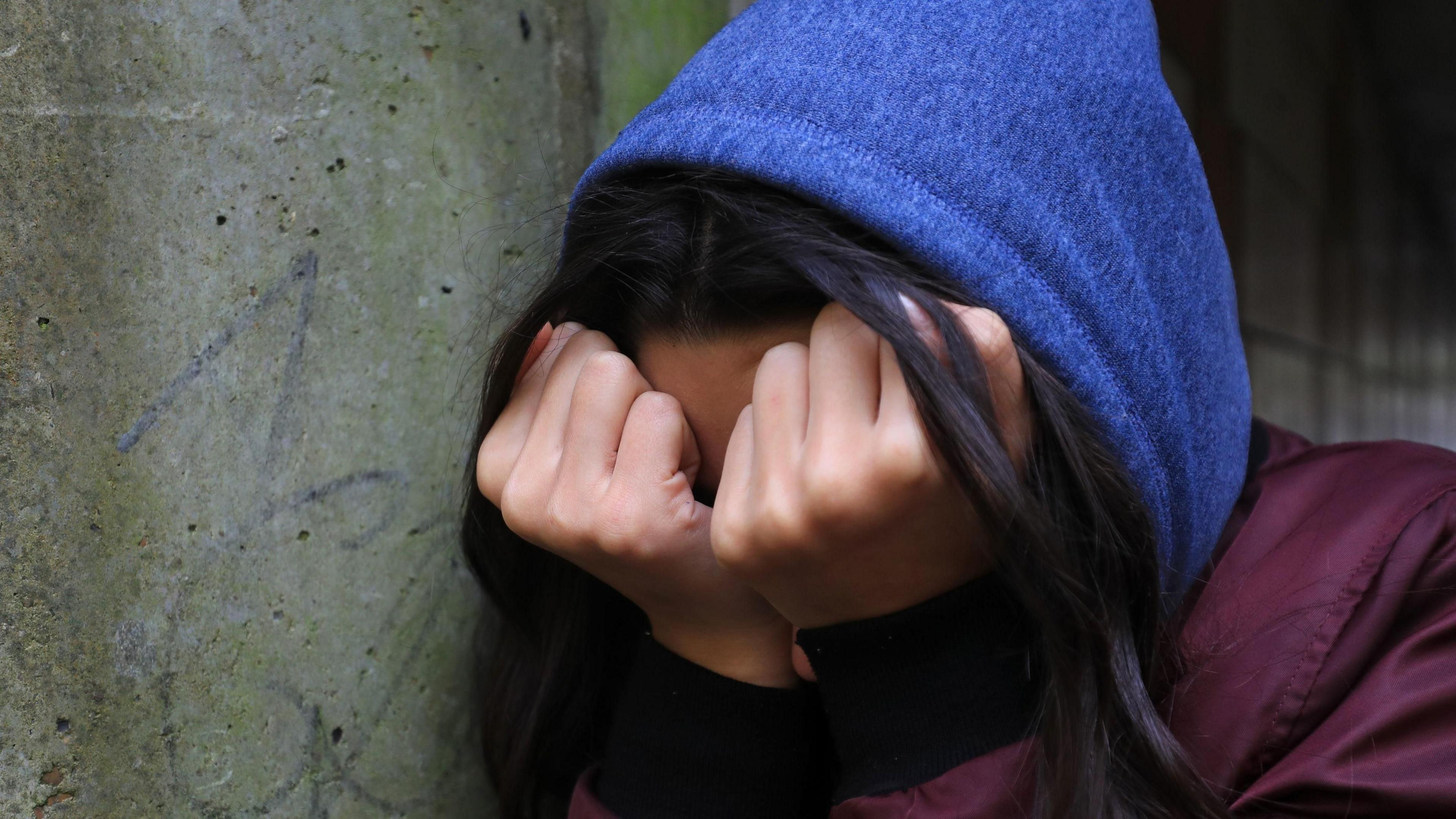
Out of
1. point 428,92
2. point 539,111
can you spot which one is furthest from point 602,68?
point 428,92

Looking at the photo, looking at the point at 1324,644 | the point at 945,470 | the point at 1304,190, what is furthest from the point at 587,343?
the point at 1304,190

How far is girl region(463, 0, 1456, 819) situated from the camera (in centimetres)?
77

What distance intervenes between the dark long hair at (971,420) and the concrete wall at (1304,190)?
2231 millimetres

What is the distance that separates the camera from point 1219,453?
1.01 m

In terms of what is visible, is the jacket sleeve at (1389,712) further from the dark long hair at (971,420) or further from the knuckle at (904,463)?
the knuckle at (904,463)

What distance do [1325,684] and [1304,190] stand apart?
15.1ft

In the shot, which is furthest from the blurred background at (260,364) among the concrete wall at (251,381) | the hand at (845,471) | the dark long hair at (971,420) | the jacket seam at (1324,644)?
the jacket seam at (1324,644)

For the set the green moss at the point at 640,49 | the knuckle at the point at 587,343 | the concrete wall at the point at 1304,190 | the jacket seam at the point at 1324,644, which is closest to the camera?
the jacket seam at the point at 1324,644

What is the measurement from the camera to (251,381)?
2.92ft

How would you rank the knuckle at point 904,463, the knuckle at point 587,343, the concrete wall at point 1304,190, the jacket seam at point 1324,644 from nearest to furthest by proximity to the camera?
the knuckle at point 904,463
the jacket seam at point 1324,644
the knuckle at point 587,343
the concrete wall at point 1304,190

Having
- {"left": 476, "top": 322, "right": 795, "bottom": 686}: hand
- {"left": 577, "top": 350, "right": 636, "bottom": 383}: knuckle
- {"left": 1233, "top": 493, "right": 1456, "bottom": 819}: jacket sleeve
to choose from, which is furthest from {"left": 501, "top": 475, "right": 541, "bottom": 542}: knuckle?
{"left": 1233, "top": 493, "right": 1456, "bottom": 819}: jacket sleeve

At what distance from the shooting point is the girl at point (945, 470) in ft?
2.54

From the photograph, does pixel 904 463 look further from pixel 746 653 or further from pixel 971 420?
pixel 746 653

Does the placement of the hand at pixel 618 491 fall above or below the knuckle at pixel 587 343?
below
